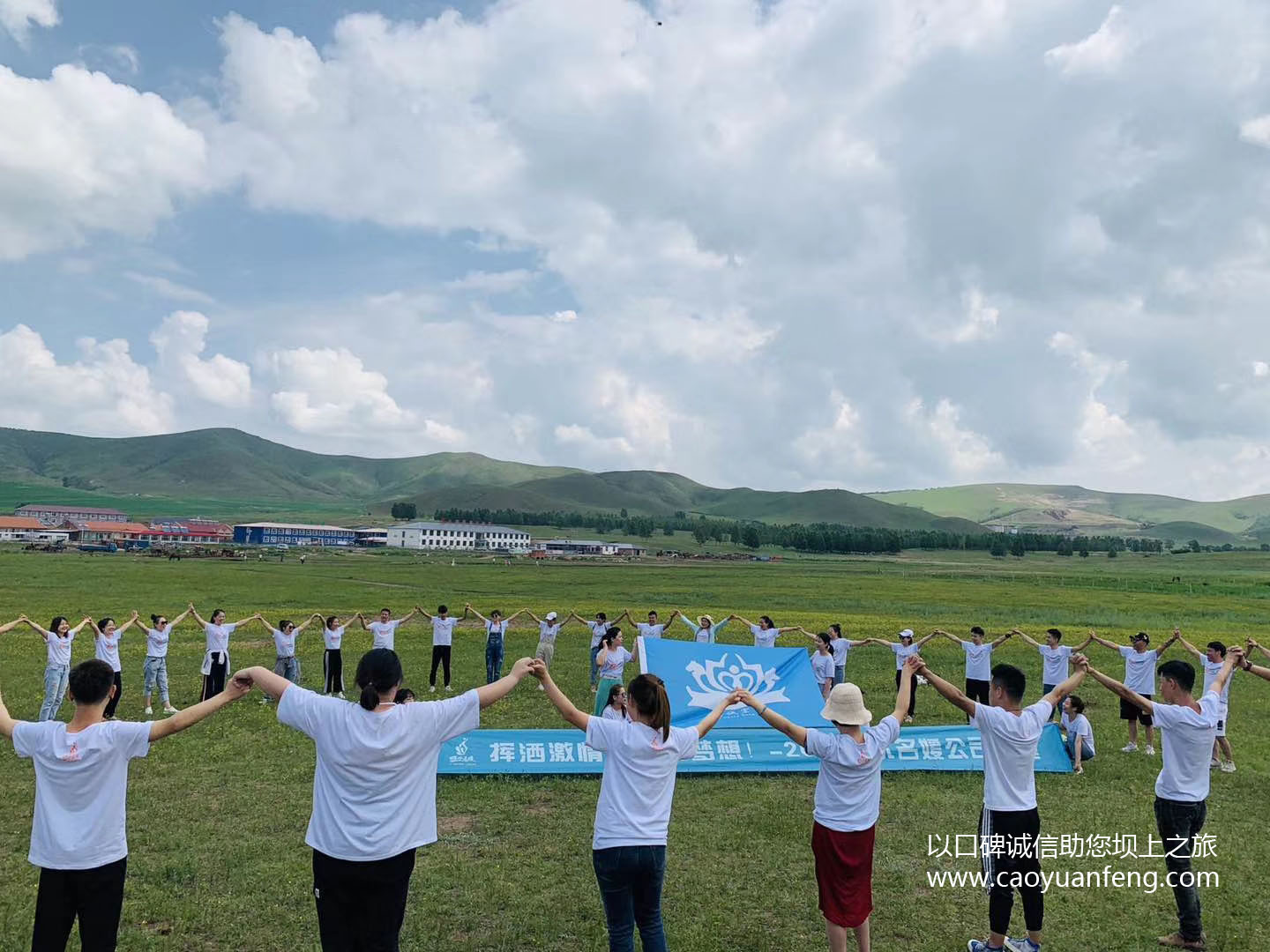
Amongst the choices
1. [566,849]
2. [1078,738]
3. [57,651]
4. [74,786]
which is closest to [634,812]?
[74,786]

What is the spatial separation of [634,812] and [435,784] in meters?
1.58

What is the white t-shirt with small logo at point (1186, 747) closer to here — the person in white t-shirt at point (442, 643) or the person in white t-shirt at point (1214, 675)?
the person in white t-shirt at point (1214, 675)

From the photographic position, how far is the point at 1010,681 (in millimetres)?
7617

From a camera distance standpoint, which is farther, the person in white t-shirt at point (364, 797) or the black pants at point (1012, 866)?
the black pants at point (1012, 866)

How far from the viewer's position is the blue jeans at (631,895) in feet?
20.0

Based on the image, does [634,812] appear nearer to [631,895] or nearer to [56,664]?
[631,895]

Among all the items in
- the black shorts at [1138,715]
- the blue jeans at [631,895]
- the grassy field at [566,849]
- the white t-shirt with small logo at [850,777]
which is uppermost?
the white t-shirt with small logo at [850,777]

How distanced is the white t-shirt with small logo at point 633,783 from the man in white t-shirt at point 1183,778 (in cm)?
503

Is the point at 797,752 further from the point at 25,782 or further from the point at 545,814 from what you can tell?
the point at 25,782

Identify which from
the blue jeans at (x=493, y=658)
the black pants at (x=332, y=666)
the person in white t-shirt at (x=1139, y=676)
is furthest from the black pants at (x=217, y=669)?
the person in white t-shirt at (x=1139, y=676)

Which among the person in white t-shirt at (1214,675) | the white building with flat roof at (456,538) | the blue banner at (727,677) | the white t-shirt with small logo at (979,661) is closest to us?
the person in white t-shirt at (1214,675)

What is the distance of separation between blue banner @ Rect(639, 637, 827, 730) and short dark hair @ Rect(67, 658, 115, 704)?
38.2ft

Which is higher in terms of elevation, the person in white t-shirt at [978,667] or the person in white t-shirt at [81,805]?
the person in white t-shirt at [81,805]

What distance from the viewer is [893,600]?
60.5 m
